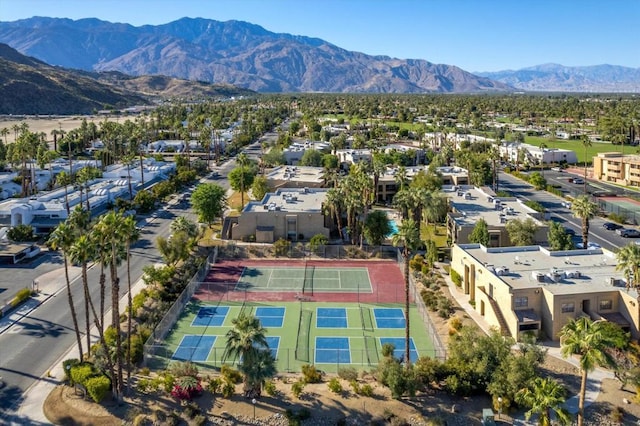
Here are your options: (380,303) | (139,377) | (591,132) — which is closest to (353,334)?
(380,303)

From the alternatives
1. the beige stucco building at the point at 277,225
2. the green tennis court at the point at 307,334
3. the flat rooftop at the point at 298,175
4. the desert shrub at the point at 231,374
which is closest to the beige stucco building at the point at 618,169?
the flat rooftop at the point at 298,175

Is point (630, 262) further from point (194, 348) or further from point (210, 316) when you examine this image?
point (210, 316)

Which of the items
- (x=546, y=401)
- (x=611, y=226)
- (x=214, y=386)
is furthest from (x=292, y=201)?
(x=546, y=401)

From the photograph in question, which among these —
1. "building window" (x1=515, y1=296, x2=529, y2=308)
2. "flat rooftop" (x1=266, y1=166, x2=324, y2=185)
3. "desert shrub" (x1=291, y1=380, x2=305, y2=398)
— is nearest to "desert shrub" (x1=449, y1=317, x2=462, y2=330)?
"building window" (x1=515, y1=296, x2=529, y2=308)

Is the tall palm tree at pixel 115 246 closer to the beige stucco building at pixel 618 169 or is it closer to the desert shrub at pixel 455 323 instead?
the desert shrub at pixel 455 323

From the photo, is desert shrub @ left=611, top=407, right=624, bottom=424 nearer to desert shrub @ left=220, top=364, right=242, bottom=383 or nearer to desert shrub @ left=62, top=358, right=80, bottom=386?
desert shrub @ left=220, top=364, right=242, bottom=383

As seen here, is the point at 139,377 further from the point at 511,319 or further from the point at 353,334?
the point at 511,319
